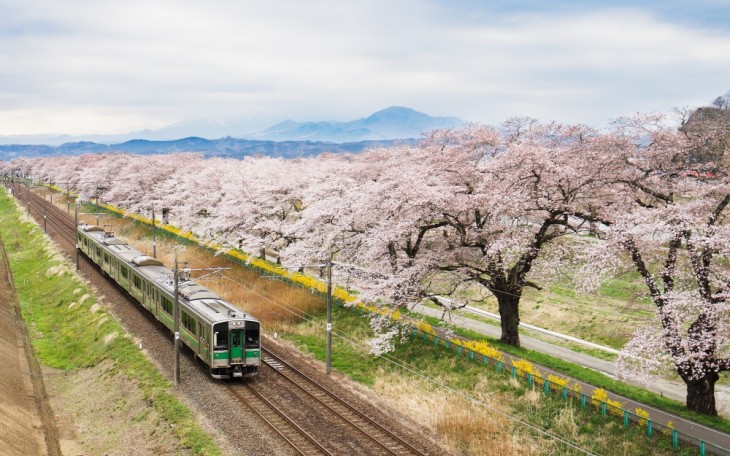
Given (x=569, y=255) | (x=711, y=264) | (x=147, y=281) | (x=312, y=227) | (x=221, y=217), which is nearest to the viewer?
(x=711, y=264)

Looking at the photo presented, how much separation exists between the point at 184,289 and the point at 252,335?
6592mm

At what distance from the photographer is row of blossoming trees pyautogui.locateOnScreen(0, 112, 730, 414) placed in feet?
62.2

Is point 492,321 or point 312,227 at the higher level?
point 312,227

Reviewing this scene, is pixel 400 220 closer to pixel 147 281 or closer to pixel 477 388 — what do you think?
pixel 477 388

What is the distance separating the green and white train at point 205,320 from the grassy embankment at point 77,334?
2.07 meters

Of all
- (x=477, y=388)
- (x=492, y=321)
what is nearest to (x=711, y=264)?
(x=477, y=388)

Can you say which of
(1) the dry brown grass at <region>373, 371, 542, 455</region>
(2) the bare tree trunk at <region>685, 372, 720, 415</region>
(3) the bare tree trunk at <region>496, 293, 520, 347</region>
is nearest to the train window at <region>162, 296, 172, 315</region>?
(1) the dry brown grass at <region>373, 371, 542, 455</region>

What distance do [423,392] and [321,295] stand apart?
15.8 m

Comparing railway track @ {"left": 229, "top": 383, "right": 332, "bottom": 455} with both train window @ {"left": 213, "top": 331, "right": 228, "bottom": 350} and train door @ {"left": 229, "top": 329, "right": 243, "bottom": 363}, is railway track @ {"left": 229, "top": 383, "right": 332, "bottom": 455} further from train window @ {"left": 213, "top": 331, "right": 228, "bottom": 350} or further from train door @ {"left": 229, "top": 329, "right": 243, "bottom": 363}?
train window @ {"left": 213, "top": 331, "right": 228, "bottom": 350}

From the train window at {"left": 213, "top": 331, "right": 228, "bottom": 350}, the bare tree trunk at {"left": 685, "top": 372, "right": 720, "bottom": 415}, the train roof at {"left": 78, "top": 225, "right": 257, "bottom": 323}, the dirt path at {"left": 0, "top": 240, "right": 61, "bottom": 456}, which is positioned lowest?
the dirt path at {"left": 0, "top": 240, "right": 61, "bottom": 456}

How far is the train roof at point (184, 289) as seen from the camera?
25.0 metres

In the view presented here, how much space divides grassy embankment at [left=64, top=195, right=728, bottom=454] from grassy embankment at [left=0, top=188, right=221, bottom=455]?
8.00 metres

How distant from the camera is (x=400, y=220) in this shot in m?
27.7

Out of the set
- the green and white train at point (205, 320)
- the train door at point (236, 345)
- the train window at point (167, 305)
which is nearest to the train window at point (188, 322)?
the green and white train at point (205, 320)
